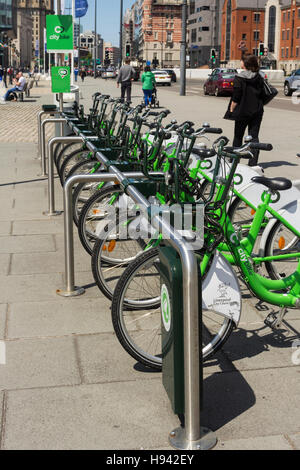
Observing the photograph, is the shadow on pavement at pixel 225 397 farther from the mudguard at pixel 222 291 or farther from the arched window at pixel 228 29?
the arched window at pixel 228 29

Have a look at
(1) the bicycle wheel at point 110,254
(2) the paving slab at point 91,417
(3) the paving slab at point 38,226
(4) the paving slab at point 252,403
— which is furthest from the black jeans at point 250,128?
(2) the paving slab at point 91,417

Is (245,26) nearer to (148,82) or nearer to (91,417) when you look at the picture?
(148,82)

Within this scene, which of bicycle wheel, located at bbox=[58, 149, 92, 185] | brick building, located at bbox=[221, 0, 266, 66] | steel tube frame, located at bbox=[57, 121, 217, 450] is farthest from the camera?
brick building, located at bbox=[221, 0, 266, 66]

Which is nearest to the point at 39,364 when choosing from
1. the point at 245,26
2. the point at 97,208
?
the point at 97,208

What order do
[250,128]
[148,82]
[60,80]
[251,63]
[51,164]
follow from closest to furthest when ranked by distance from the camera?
[51,164]
[251,63]
[250,128]
[60,80]
[148,82]

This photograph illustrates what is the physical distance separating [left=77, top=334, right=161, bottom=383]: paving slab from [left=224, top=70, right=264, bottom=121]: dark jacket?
20.4 feet

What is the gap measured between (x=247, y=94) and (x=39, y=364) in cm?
682

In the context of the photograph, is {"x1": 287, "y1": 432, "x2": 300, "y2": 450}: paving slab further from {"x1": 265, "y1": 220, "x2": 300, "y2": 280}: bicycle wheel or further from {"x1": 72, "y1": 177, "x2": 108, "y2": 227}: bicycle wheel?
{"x1": 72, "y1": 177, "x2": 108, "y2": 227}: bicycle wheel

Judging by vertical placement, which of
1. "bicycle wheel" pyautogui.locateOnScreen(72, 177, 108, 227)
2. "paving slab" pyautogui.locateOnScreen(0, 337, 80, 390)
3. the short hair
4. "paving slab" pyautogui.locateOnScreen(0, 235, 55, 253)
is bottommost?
"paving slab" pyautogui.locateOnScreen(0, 337, 80, 390)

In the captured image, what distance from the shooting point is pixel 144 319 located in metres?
3.91

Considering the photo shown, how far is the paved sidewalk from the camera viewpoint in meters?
2.95

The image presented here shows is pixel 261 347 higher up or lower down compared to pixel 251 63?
lower down

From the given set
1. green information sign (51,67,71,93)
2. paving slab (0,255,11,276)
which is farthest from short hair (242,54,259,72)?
paving slab (0,255,11,276)
